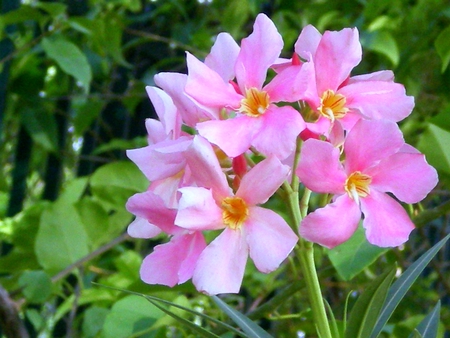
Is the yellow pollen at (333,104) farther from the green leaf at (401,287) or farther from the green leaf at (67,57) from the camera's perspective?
the green leaf at (67,57)

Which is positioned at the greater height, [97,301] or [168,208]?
[168,208]

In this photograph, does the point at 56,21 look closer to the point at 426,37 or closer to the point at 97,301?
the point at 97,301

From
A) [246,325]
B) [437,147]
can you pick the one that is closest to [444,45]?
[437,147]

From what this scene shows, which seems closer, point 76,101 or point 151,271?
point 151,271

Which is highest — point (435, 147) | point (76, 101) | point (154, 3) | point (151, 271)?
point (151, 271)

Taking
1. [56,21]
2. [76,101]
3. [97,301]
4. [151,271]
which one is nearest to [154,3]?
[76,101]

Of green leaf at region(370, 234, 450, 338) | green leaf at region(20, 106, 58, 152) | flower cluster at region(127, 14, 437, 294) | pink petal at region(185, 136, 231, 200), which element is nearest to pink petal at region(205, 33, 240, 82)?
flower cluster at region(127, 14, 437, 294)

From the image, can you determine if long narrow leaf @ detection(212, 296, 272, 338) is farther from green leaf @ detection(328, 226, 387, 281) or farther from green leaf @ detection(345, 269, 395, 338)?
green leaf @ detection(328, 226, 387, 281)

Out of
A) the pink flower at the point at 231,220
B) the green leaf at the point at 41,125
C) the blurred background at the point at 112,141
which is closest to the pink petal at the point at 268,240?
the pink flower at the point at 231,220
